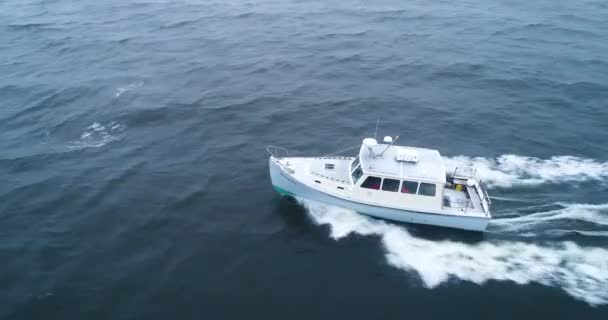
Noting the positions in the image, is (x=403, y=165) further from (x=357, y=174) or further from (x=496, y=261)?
(x=496, y=261)

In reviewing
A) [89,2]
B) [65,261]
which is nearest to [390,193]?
[65,261]

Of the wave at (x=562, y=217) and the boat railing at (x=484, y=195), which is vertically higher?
the boat railing at (x=484, y=195)

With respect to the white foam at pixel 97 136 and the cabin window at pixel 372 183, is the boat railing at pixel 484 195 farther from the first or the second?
the white foam at pixel 97 136

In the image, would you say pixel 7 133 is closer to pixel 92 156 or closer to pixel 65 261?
pixel 92 156

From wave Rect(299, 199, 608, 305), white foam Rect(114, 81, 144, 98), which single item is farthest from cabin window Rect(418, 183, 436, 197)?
white foam Rect(114, 81, 144, 98)

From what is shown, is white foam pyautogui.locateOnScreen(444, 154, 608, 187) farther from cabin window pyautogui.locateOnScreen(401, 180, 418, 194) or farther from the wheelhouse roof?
cabin window pyautogui.locateOnScreen(401, 180, 418, 194)

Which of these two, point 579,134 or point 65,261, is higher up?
point 579,134

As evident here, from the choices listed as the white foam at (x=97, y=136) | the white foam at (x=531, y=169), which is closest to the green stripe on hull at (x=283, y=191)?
the white foam at (x=531, y=169)
